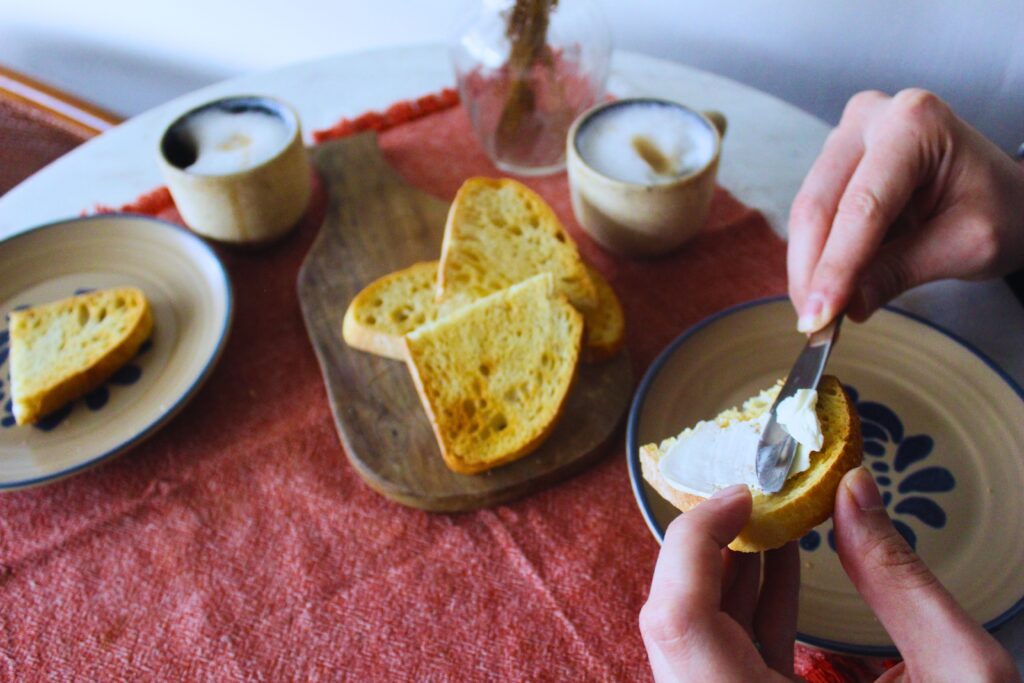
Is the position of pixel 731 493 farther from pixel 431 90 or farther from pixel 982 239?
pixel 431 90

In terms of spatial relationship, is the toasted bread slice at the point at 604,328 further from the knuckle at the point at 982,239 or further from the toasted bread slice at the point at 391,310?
the knuckle at the point at 982,239

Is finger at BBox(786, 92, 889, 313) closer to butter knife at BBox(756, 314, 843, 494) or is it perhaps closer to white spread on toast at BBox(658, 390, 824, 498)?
butter knife at BBox(756, 314, 843, 494)

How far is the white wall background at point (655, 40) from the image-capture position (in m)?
1.35

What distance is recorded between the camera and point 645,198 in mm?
967

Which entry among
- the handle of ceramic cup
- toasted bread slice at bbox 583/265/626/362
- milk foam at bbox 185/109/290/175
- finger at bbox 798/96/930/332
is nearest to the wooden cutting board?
toasted bread slice at bbox 583/265/626/362

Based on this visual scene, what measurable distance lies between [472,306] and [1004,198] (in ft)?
2.00

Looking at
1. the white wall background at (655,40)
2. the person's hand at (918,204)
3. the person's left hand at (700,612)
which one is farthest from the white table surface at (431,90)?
the person's left hand at (700,612)

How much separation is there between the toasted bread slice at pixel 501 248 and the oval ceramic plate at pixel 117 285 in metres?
0.28

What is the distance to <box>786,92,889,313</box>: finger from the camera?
86 centimetres

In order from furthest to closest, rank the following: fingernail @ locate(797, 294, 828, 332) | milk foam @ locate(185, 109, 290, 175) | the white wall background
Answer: the white wall background < milk foam @ locate(185, 109, 290, 175) < fingernail @ locate(797, 294, 828, 332)

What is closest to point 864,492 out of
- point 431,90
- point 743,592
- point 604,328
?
point 743,592

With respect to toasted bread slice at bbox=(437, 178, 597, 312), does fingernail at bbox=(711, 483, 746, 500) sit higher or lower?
higher

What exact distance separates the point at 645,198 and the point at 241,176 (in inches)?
20.0

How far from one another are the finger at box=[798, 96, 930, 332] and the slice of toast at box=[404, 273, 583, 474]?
259 mm
